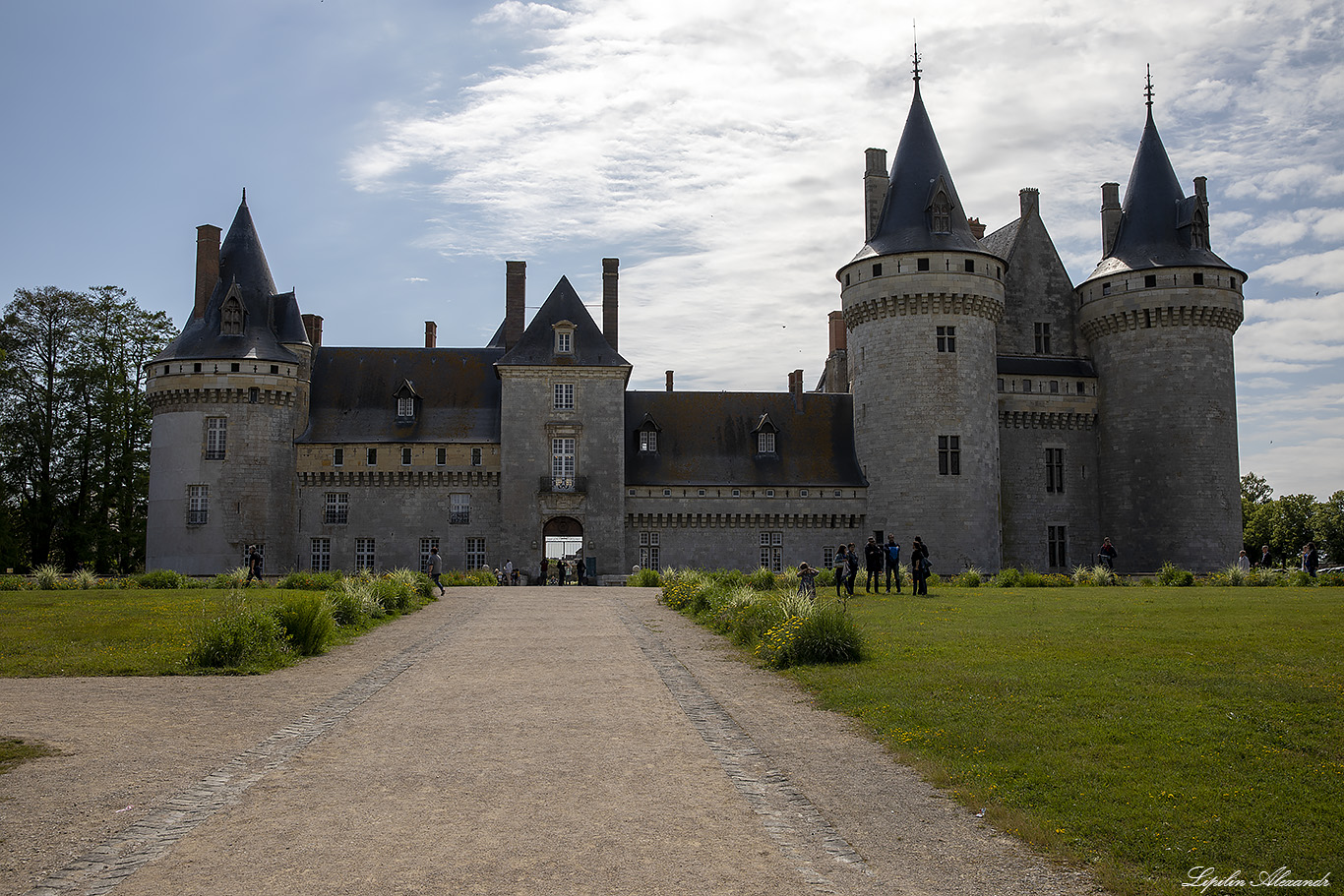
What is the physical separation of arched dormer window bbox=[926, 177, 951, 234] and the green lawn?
26732 millimetres

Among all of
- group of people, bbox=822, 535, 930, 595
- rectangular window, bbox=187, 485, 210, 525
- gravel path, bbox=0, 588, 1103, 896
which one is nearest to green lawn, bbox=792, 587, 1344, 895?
gravel path, bbox=0, 588, 1103, 896

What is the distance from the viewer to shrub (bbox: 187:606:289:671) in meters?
13.9

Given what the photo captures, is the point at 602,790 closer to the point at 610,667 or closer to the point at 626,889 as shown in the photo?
the point at 626,889

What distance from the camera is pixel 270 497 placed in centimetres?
4159

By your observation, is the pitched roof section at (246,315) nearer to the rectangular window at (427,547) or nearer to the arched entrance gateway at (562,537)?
the rectangular window at (427,547)

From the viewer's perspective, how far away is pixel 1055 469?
44062 millimetres

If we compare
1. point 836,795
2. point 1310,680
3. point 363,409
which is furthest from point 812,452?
point 836,795

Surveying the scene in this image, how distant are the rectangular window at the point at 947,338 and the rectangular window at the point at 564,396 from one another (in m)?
14.9

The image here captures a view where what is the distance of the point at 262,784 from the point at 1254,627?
13.8 meters

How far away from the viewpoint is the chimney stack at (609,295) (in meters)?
44.9

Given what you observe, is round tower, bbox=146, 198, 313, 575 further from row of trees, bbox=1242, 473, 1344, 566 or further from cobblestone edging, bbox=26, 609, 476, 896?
row of trees, bbox=1242, 473, 1344, 566

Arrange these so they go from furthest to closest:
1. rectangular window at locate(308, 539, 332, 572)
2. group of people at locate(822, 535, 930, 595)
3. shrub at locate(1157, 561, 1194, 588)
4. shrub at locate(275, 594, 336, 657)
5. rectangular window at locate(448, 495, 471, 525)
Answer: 1. rectangular window at locate(448, 495, 471, 525)
2. rectangular window at locate(308, 539, 332, 572)
3. shrub at locate(1157, 561, 1194, 588)
4. group of people at locate(822, 535, 930, 595)
5. shrub at locate(275, 594, 336, 657)

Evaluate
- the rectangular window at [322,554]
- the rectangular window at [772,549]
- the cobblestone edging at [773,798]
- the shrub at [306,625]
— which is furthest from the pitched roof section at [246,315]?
the cobblestone edging at [773,798]

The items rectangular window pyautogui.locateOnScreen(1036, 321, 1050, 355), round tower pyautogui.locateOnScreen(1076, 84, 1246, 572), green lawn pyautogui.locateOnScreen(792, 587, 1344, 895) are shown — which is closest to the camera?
green lawn pyautogui.locateOnScreen(792, 587, 1344, 895)
